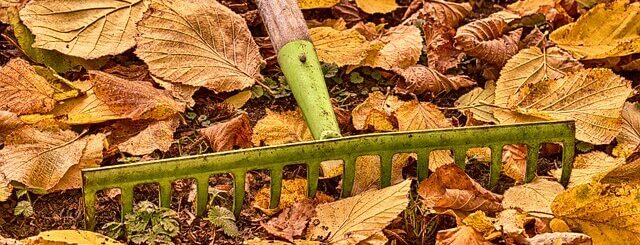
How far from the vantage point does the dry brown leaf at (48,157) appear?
5.93ft

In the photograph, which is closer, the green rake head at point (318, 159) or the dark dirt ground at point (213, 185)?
the green rake head at point (318, 159)

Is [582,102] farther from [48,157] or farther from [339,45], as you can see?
[48,157]

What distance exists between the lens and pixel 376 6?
2406 mm

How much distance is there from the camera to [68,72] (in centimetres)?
215

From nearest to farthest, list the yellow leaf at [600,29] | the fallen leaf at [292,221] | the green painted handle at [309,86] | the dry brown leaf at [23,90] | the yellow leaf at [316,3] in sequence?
the fallen leaf at [292,221] → the green painted handle at [309,86] → the dry brown leaf at [23,90] → the yellow leaf at [600,29] → the yellow leaf at [316,3]

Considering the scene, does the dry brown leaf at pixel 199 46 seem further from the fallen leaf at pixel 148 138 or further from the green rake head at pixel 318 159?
the green rake head at pixel 318 159

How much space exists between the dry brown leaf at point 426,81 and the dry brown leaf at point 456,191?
40 centimetres

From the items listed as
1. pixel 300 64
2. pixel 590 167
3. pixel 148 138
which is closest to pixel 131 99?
pixel 148 138

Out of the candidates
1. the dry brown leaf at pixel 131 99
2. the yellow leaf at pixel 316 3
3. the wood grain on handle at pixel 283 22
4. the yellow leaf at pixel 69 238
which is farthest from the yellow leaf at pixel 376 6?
the yellow leaf at pixel 69 238

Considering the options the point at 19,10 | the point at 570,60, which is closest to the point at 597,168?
the point at 570,60

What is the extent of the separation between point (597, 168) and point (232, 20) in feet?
2.65

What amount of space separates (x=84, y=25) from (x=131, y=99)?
247mm

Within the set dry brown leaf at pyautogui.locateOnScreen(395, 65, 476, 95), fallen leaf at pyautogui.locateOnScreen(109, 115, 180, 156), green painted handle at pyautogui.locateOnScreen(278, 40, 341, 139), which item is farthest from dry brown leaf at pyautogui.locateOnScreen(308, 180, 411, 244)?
dry brown leaf at pyautogui.locateOnScreen(395, 65, 476, 95)

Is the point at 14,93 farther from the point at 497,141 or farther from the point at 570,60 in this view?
the point at 570,60
